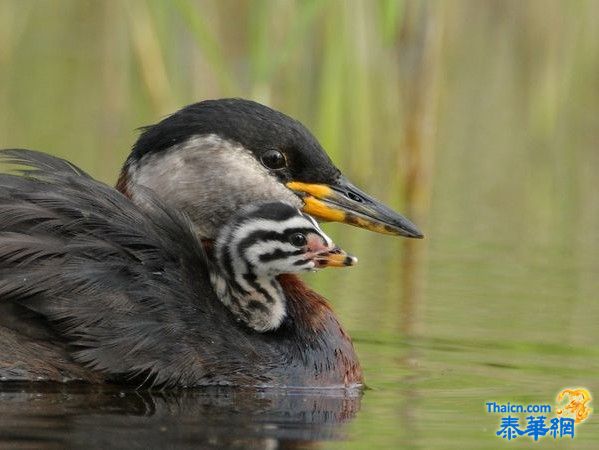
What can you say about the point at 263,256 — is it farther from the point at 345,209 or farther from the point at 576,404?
the point at 576,404

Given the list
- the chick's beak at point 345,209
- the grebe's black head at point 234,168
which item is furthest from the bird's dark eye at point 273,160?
the chick's beak at point 345,209

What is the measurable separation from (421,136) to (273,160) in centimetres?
459

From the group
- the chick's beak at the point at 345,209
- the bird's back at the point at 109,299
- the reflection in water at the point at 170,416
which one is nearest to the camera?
the reflection in water at the point at 170,416

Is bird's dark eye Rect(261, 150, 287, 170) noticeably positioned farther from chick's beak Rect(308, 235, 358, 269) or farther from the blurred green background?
the blurred green background

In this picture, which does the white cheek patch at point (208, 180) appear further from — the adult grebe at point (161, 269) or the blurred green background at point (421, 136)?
the blurred green background at point (421, 136)

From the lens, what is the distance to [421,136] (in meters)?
12.0

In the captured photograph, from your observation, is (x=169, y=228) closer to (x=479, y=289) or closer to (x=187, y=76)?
(x=479, y=289)

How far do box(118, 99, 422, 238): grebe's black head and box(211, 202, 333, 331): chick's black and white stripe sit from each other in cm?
60

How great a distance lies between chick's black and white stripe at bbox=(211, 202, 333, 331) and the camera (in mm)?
6836

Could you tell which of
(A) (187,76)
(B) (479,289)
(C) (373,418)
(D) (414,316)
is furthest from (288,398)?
(A) (187,76)

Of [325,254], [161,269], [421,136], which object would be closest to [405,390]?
[325,254]

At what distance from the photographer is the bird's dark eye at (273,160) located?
24.9ft

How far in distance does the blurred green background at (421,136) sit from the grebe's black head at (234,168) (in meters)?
0.83

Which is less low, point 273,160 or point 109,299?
point 273,160
